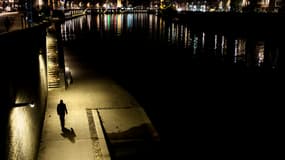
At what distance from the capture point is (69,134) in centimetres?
1347

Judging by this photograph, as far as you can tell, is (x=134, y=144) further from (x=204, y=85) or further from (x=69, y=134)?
(x=204, y=85)

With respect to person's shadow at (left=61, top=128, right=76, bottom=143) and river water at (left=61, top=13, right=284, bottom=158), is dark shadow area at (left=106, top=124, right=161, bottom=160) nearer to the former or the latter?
person's shadow at (left=61, top=128, right=76, bottom=143)

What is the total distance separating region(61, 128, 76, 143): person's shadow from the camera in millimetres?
13077

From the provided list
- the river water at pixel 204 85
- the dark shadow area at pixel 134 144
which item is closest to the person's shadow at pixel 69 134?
the dark shadow area at pixel 134 144

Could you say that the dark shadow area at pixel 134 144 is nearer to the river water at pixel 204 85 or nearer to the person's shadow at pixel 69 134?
Answer: the person's shadow at pixel 69 134

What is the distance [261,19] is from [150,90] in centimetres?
3863

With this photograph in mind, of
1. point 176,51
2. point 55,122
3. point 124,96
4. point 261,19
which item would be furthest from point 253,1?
point 55,122

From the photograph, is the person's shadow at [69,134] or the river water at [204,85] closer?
the person's shadow at [69,134]

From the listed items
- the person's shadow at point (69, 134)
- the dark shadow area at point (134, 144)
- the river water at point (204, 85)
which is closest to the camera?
the person's shadow at point (69, 134)

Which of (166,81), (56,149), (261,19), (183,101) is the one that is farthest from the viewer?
(261,19)

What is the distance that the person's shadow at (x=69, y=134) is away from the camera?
1308 cm

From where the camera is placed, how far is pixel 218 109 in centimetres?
2288

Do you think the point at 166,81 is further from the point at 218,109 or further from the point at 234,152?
the point at 234,152

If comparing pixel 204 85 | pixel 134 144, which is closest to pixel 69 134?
pixel 134 144
